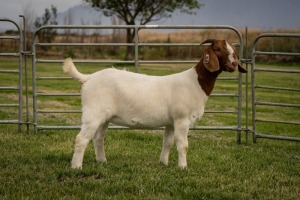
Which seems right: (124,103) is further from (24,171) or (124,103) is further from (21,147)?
(21,147)

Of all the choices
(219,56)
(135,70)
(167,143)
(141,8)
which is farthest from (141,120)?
(141,8)

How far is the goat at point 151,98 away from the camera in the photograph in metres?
7.06

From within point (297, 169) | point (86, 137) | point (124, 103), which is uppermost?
point (124, 103)

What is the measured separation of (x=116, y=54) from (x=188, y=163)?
34272 millimetres

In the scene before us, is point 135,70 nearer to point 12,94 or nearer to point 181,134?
point 181,134

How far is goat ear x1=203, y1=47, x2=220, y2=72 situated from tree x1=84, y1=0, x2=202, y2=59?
36467 mm

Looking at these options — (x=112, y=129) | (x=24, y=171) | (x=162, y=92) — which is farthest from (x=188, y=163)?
(x=112, y=129)

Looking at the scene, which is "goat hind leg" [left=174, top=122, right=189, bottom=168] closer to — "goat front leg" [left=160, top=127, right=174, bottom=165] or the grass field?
the grass field

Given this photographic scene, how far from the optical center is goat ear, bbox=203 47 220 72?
7.02 meters

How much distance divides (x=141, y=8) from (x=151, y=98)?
123 ft

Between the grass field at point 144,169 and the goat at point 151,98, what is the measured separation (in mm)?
496

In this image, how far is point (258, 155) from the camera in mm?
8828

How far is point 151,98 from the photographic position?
7.19 meters

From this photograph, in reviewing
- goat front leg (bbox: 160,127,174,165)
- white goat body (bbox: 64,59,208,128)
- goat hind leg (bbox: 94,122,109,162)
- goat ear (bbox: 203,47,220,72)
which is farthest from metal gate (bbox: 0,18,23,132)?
goat ear (bbox: 203,47,220,72)
